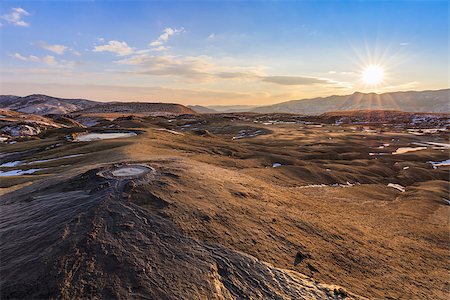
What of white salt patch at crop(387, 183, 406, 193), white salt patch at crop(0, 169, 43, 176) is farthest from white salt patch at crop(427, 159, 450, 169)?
white salt patch at crop(0, 169, 43, 176)

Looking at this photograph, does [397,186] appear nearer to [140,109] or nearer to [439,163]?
[439,163]

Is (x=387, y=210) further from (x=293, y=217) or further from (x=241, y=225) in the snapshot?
(x=241, y=225)

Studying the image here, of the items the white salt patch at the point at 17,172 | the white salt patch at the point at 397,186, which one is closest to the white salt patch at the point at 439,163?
the white salt patch at the point at 397,186

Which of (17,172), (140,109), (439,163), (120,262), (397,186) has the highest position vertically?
(140,109)

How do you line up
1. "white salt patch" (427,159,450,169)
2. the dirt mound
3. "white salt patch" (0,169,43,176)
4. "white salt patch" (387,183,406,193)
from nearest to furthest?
the dirt mound < "white salt patch" (0,169,43,176) < "white salt patch" (387,183,406,193) < "white salt patch" (427,159,450,169)

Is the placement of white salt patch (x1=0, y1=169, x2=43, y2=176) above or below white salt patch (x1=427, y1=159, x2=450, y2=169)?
above

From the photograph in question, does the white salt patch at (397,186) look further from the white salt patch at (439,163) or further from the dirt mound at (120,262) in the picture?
the dirt mound at (120,262)

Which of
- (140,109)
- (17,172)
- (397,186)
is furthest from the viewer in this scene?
(140,109)

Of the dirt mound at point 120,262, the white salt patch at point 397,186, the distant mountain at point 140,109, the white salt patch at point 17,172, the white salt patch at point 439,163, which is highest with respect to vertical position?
the distant mountain at point 140,109

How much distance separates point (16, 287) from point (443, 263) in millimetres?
14860

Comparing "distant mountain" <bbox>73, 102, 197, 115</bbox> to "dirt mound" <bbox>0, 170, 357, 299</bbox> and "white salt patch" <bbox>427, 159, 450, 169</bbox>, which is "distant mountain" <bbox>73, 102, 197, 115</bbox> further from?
"dirt mound" <bbox>0, 170, 357, 299</bbox>

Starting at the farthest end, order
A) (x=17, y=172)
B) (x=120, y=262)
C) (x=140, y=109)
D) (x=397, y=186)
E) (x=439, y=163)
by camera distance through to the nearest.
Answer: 1. (x=140, y=109)
2. (x=439, y=163)
3. (x=397, y=186)
4. (x=17, y=172)
5. (x=120, y=262)

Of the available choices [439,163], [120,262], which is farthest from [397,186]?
[120,262]

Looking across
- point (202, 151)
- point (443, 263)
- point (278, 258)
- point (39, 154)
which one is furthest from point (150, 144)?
point (443, 263)
